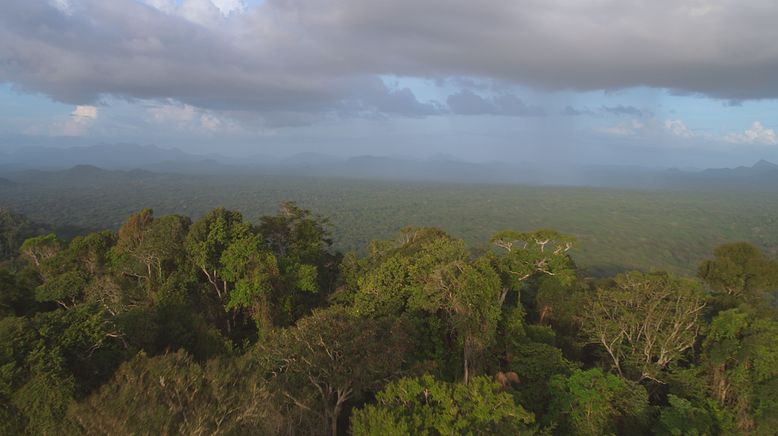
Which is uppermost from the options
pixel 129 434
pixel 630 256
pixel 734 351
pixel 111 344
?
pixel 129 434

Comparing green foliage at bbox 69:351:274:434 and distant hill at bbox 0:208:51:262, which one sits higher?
Answer: green foliage at bbox 69:351:274:434

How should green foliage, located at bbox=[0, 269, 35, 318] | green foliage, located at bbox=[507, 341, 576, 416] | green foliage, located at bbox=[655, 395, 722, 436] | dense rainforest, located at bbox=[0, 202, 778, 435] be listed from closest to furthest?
dense rainforest, located at bbox=[0, 202, 778, 435] → green foliage, located at bbox=[655, 395, 722, 436] → green foliage, located at bbox=[507, 341, 576, 416] → green foliage, located at bbox=[0, 269, 35, 318]

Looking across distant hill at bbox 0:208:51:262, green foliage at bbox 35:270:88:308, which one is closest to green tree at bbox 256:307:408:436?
green foliage at bbox 35:270:88:308

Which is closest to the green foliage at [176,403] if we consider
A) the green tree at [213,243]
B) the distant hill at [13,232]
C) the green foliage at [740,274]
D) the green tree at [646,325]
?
the green tree at [213,243]

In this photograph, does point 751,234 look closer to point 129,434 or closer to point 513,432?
Result: point 513,432

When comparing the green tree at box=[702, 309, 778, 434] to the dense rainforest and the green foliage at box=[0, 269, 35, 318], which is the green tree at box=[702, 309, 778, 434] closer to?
the dense rainforest

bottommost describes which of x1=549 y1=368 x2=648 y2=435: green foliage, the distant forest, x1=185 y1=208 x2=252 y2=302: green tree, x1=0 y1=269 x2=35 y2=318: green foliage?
the distant forest

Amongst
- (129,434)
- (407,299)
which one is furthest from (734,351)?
(129,434)
